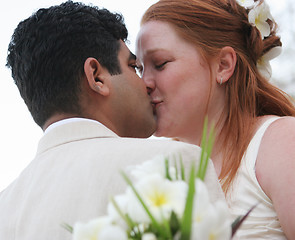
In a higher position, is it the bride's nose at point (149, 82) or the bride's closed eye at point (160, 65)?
the bride's closed eye at point (160, 65)

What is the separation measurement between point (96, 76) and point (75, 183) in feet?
2.91

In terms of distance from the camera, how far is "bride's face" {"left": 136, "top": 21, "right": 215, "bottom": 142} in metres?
3.39

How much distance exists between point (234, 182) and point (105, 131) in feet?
3.50

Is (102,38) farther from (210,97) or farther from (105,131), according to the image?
(210,97)

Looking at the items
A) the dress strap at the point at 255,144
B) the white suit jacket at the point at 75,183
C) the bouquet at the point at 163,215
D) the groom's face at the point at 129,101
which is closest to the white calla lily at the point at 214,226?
the bouquet at the point at 163,215

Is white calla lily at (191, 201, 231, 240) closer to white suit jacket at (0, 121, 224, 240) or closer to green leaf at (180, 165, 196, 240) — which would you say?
green leaf at (180, 165, 196, 240)

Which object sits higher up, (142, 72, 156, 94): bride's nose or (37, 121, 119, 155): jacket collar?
(37, 121, 119, 155): jacket collar

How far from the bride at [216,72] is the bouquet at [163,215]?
1.86 metres

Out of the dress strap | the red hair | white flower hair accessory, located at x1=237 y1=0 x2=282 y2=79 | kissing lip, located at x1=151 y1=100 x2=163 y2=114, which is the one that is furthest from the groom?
white flower hair accessory, located at x1=237 y1=0 x2=282 y2=79

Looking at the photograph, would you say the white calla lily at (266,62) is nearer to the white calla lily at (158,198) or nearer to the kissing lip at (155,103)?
the kissing lip at (155,103)

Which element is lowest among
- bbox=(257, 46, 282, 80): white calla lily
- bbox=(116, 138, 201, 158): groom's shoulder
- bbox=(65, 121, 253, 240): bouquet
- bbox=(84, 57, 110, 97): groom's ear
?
bbox=(257, 46, 282, 80): white calla lily

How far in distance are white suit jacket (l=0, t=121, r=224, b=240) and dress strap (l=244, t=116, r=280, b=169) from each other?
3.43 feet

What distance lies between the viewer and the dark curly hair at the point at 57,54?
102 inches

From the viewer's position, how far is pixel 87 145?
7.11 feet
